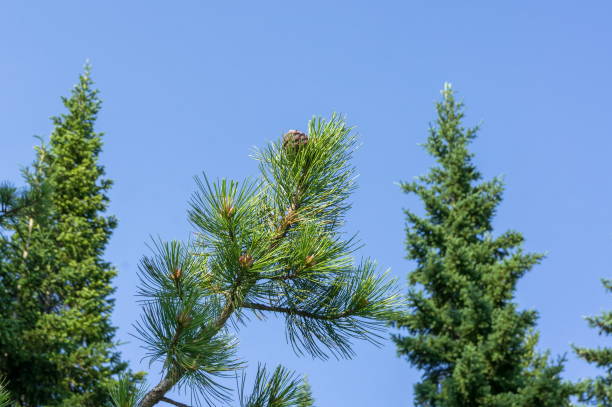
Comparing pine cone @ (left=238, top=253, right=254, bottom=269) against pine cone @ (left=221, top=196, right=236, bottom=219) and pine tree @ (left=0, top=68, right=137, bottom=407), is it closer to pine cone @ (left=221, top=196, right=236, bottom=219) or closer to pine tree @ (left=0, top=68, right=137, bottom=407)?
pine cone @ (left=221, top=196, right=236, bottom=219)

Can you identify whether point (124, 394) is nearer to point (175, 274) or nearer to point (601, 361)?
point (175, 274)

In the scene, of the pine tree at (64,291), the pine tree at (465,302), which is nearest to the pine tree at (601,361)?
the pine tree at (465,302)

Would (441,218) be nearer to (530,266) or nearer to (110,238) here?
(530,266)

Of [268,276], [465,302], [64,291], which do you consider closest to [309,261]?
[268,276]

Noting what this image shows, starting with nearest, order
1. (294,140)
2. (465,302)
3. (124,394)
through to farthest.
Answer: (124,394)
(294,140)
(465,302)

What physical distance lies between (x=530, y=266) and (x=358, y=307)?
13662mm

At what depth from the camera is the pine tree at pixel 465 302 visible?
13.0m

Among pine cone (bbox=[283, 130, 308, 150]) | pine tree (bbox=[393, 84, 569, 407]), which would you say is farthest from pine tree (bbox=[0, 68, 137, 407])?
pine cone (bbox=[283, 130, 308, 150])

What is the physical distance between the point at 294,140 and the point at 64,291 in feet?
45.1

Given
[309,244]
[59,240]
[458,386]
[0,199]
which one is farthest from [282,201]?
[59,240]

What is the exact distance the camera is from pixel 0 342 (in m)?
13.9

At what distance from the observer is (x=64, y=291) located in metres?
16.1

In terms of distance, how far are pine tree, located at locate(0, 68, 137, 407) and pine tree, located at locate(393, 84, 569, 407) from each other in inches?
292

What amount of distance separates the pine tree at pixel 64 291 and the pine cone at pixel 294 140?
9778mm
